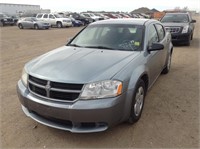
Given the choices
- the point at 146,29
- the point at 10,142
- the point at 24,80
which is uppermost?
the point at 146,29

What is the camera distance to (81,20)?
32.4 meters

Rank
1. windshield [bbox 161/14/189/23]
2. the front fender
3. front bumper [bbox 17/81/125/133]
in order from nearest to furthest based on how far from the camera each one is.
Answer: front bumper [bbox 17/81/125/133], the front fender, windshield [bbox 161/14/189/23]

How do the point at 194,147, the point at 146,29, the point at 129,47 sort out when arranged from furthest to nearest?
the point at 146,29 → the point at 129,47 → the point at 194,147

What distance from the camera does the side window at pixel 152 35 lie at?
4.39m

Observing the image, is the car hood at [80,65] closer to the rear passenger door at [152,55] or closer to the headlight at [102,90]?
the headlight at [102,90]

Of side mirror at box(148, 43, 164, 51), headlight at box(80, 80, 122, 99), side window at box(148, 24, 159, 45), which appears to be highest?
side window at box(148, 24, 159, 45)

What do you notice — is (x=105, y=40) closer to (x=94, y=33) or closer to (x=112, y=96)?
(x=94, y=33)

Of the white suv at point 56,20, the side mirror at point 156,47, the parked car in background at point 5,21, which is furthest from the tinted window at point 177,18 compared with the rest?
the parked car in background at point 5,21

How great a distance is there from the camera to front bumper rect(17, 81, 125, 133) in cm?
280

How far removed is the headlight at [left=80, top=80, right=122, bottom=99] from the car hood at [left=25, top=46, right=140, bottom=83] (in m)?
0.07

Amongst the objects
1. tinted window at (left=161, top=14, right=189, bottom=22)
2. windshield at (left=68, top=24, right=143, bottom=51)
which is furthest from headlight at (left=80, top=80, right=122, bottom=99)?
tinted window at (left=161, top=14, right=189, bottom=22)

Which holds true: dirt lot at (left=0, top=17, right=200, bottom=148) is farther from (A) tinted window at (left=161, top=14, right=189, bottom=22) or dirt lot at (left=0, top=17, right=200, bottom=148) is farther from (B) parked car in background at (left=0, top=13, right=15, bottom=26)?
(B) parked car in background at (left=0, top=13, right=15, bottom=26)

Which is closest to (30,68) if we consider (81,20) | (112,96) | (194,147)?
(112,96)

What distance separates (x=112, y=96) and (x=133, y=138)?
787 millimetres
